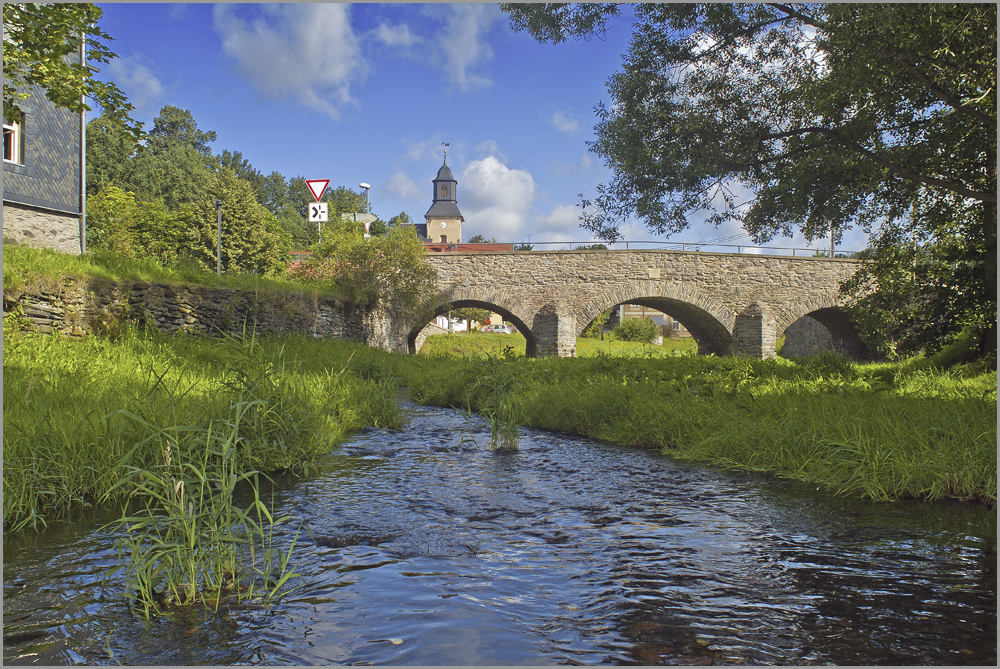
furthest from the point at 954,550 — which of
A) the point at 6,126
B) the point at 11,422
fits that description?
the point at 6,126

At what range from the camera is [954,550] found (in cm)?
366

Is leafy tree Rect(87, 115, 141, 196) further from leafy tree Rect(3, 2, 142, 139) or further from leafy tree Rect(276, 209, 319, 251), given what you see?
leafy tree Rect(3, 2, 142, 139)

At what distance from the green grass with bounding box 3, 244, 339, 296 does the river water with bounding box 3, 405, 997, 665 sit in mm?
6148

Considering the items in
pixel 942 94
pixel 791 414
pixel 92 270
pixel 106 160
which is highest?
pixel 106 160

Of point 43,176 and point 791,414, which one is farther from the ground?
point 43,176

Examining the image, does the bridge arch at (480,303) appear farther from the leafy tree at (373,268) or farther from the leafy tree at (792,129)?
the leafy tree at (792,129)

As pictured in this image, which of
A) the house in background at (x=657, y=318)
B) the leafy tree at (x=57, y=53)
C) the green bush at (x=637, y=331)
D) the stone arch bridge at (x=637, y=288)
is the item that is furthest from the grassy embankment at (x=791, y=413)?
the house in background at (x=657, y=318)

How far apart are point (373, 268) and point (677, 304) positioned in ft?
40.9

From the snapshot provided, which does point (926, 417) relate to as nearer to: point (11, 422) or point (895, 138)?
point (895, 138)

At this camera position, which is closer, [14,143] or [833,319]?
[14,143]

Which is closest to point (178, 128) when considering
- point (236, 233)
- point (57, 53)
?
point (236, 233)

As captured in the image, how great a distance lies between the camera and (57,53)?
8.39 metres

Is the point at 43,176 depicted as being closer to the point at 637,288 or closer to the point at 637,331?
the point at 637,288

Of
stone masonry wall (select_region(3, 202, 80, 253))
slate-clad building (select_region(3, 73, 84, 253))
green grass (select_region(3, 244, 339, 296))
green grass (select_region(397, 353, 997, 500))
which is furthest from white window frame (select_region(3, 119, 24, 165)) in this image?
green grass (select_region(397, 353, 997, 500))
